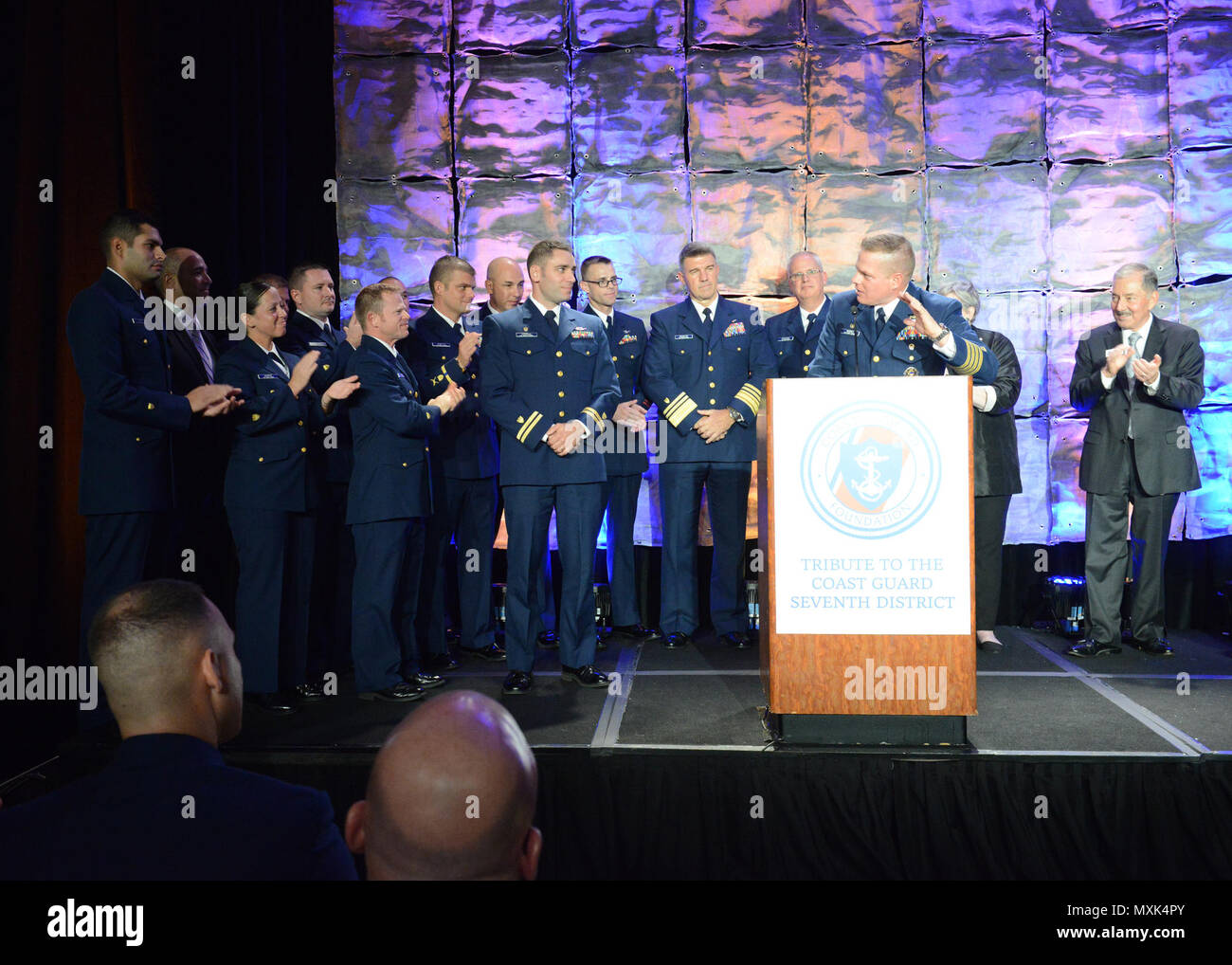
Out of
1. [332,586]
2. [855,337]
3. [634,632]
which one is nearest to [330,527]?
[332,586]

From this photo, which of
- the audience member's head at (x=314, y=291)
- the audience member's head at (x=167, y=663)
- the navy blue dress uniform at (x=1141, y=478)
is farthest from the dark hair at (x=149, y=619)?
the navy blue dress uniform at (x=1141, y=478)

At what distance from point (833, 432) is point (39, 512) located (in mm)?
3007

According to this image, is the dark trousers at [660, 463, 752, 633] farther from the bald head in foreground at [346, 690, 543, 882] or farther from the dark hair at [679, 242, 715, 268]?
the bald head in foreground at [346, 690, 543, 882]

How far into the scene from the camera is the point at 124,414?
336 cm

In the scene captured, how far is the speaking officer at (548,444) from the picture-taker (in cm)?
394

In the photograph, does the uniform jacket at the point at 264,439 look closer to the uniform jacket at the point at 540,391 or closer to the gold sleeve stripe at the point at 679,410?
the uniform jacket at the point at 540,391

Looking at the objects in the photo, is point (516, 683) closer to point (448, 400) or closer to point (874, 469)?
point (448, 400)

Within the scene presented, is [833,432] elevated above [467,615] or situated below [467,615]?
above

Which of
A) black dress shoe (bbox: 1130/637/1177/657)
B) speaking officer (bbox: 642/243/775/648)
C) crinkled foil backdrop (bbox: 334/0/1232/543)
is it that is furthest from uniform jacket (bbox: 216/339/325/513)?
black dress shoe (bbox: 1130/637/1177/657)

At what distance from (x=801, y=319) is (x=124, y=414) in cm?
345

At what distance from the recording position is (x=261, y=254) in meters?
4.99

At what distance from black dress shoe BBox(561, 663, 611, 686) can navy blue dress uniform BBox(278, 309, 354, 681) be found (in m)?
1.10

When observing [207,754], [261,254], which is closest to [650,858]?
[207,754]
